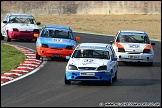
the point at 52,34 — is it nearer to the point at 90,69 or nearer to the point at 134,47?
the point at 134,47

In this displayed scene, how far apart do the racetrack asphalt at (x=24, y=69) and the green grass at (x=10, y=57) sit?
25 cm

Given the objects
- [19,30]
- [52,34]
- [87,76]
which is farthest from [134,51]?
[19,30]

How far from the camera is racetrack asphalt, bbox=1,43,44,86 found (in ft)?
65.5

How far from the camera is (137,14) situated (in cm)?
6412

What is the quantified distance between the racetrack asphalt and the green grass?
254 millimetres

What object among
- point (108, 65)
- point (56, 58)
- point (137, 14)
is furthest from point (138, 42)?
point (137, 14)

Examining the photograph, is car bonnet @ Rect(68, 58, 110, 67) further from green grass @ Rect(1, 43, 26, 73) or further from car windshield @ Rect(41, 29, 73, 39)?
car windshield @ Rect(41, 29, 73, 39)

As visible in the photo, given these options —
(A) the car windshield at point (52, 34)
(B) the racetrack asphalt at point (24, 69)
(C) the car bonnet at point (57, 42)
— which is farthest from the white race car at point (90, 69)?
(A) the car windshield at point (52, 34)

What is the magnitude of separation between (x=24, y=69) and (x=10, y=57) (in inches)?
177

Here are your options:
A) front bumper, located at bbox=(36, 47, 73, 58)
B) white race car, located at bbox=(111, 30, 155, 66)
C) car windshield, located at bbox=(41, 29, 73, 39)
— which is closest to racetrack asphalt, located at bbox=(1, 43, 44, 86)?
front bumper, located at bbox=(36, 47, 73, 58)

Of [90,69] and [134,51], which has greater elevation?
[134,51]

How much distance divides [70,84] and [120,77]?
270 centimetres

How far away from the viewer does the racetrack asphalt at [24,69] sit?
1997 cm

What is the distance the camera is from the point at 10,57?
88.0 feet
